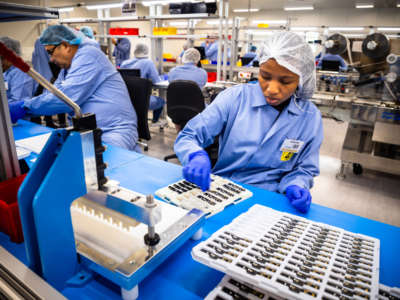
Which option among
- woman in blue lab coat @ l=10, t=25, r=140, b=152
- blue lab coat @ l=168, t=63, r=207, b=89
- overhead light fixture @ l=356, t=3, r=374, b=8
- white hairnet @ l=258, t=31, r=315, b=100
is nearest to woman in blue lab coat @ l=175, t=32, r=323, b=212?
white hairnet @ l=258, t=31, r=315, b=100

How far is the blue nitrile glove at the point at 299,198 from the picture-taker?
0.95 metres

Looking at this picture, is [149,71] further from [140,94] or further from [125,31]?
[140,94]

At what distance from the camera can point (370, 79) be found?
2.99 m

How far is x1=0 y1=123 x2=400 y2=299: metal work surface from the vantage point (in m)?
0.59

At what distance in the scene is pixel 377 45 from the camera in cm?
289

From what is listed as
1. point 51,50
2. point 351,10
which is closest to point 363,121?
point 51,50

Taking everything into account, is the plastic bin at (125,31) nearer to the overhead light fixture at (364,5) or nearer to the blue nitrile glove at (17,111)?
the blue nitrile glove at (17,111)

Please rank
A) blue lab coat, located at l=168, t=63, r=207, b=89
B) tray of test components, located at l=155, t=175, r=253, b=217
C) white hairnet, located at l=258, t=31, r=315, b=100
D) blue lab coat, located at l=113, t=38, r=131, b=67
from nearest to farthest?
tray of test components, located at l=155, t=175, r=253, b=217 → white hairnet, located at l=258, t=31, r=315, b=100 → blue lab coat, located at l=168, t=63, r=207, b=89 → blue lab coat, located at l=113, t=38, r=131, b=67

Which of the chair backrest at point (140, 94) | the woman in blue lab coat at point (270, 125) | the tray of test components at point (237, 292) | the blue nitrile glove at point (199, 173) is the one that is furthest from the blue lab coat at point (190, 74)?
the tray of test components at point (237, 292)

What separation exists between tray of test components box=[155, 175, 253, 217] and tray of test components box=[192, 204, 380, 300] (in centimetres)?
19

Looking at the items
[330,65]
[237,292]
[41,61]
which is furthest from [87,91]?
[330,65]

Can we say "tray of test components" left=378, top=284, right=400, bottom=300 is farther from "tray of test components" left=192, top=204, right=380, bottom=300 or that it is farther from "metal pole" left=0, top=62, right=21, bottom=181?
"metal pole" left=0, top=62, right=21, bottom=181

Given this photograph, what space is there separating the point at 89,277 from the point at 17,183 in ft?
1.16

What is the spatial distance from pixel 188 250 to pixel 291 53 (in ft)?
3.14
